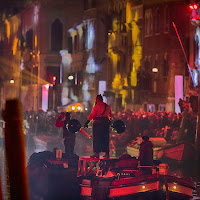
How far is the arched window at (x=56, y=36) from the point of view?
63125mm

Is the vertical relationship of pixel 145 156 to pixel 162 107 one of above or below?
below

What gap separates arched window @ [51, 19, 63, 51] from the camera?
6312 cm

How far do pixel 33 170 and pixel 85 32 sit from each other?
3947 centimetres

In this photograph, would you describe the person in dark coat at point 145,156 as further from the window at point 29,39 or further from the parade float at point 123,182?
the window at point 29,39

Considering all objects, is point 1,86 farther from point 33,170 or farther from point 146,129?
point 33,170

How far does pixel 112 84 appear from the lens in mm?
51625

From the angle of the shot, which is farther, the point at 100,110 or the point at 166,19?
the point at 166,19

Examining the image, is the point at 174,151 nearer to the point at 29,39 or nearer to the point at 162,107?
the point at 162,107

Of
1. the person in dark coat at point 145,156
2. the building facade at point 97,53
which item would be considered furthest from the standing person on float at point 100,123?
the building facade at point 97,53

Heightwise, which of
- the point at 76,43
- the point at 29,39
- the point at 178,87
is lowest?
the point at 178,87

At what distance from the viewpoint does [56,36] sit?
63.3 meters

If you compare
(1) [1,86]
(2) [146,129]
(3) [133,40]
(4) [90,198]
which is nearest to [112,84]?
(3) [133,40]

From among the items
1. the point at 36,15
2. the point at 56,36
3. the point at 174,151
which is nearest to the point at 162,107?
the point at 174,151

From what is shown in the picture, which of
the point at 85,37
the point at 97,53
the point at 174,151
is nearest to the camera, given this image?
the point at 174,151
